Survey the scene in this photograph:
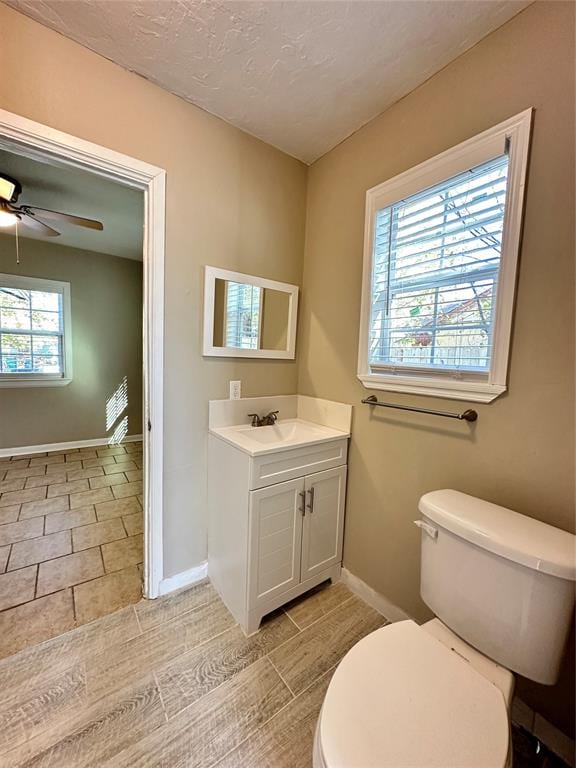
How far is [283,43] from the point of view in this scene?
4.04ft

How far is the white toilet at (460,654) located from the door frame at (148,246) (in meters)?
1.16

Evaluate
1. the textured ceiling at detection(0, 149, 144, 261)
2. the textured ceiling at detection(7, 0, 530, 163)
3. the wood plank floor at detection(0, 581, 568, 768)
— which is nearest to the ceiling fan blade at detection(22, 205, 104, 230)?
the textured ceiling at detection(0, 149, 144, 261)

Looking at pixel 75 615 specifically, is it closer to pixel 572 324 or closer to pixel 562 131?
pixel 572 324

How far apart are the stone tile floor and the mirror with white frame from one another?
1436 millimetres

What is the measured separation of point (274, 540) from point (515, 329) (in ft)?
4.45

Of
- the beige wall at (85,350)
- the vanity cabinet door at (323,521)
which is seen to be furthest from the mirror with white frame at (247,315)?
the beige wall at (85,350)

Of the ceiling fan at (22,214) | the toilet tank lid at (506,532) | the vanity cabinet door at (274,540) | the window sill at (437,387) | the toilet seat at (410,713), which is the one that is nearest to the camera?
the toilet seat at (410,713)

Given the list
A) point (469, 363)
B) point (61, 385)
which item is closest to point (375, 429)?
point (469, 363)

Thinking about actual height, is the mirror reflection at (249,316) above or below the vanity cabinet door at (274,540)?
above

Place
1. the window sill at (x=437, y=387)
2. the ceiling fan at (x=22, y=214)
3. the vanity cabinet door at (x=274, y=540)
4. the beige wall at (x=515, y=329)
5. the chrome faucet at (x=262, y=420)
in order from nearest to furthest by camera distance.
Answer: the beige wall at (x=515, y=329)
the window sill at (x=437, y=387)
the vanity cabinet door at (x=274, y=540)
the chrome faucet at (x=262, y=420)
the ceiling fan at (x=22, y=214)

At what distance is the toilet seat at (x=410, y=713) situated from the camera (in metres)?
0.69

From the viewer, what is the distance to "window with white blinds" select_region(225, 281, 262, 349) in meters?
1.80

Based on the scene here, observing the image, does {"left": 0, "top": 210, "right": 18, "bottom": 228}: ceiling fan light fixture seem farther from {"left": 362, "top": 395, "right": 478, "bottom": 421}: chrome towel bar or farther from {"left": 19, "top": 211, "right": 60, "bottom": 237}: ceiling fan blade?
{"left": 362, "top": 395, "right": 478, "bottom": 421}: chrome towel bar

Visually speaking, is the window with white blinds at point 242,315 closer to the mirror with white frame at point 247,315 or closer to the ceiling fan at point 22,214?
the mirror with white frame at point 247,315
